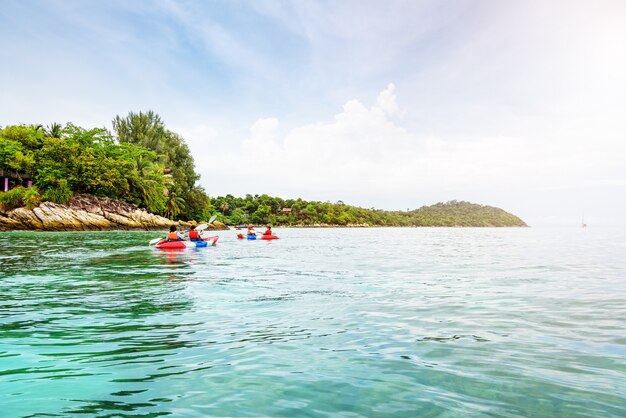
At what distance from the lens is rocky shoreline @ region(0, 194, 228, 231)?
4644 centimetres

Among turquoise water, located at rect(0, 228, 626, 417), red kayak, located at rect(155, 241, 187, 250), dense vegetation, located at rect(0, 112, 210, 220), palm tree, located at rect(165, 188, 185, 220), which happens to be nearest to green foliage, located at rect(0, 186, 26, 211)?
dense vegetation, located at rect(0, 112, 210, 220)

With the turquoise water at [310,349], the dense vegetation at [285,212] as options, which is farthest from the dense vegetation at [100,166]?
the turquoise water at [310,349]

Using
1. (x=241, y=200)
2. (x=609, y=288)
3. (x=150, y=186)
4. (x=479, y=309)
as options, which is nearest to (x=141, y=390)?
(x=479, y=309)

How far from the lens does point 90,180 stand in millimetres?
53031

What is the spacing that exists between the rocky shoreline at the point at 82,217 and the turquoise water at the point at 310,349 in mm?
42825

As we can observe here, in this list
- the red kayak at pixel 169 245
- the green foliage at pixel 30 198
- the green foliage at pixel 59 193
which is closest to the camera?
the red kayak at pixel 169 245

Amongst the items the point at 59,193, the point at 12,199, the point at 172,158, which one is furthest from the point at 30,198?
the point at 172,158

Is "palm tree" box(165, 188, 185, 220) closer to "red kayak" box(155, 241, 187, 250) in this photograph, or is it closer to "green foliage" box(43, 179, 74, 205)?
"green foliage" box(43, 179, 74, 205)

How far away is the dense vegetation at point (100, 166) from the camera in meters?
49.9

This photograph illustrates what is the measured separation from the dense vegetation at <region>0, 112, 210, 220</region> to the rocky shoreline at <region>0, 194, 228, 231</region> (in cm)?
133

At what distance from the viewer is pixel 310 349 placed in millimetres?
5406

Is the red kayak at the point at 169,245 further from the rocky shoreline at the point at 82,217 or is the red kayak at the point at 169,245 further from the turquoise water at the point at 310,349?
the rocky shoreline at the point at 82,217

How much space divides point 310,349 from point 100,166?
56.6 meters

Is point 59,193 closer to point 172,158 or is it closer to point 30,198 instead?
point 30,198
